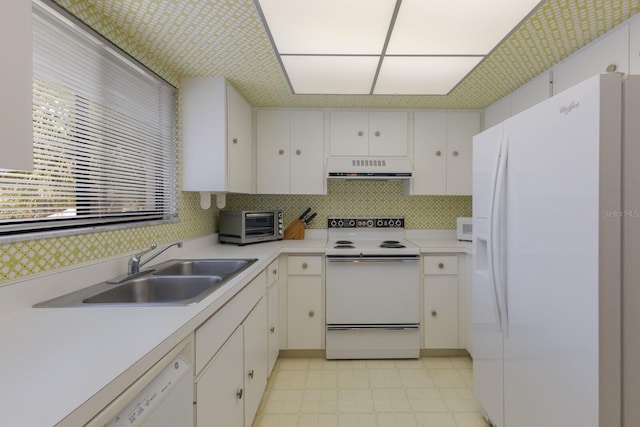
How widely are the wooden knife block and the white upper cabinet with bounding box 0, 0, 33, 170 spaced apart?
2.49 meters

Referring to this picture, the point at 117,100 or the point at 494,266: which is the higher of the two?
the point at 117,100

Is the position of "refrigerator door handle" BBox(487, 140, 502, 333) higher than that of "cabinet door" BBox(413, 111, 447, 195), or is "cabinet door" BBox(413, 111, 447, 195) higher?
"cabinet door" BBox(413, 111, 447, 195)

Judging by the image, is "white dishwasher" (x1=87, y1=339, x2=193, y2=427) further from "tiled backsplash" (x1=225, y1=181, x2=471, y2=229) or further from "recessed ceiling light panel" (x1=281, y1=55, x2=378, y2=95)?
"tiled backsplash" (x1=225, y1=181, x2=471, y2=229)

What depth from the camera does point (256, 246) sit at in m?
2.64

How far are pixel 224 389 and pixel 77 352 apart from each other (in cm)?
69

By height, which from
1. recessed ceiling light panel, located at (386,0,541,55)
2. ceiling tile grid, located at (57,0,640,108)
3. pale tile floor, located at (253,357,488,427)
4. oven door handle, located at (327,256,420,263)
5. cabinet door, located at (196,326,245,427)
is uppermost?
ceiling tile grid, located at (57,0,640,108)

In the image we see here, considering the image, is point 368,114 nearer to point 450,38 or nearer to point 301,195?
point 301,195

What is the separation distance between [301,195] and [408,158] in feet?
3.60

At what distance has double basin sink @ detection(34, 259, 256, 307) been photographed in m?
1.20

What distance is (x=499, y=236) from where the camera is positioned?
1506 mm

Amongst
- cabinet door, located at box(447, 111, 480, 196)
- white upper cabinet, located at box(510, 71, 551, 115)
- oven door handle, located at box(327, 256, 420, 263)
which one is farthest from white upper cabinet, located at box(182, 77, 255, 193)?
white upper cabinet, located at box(510, 71, 551, 115)

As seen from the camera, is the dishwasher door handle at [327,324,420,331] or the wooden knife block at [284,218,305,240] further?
the wooden knife block at [284,218,305,240]

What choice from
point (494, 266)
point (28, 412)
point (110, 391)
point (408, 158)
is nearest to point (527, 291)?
point (494, 266)

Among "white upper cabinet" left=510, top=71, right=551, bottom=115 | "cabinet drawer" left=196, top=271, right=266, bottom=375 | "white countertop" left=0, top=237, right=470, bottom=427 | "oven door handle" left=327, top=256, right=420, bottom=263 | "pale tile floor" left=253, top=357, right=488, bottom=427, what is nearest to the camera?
"white countertop" left=0, top=237, right=470, bottom=427
